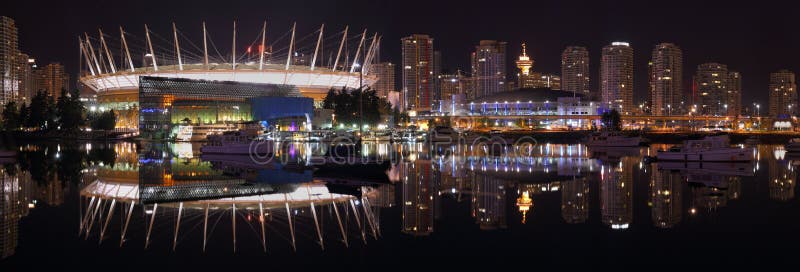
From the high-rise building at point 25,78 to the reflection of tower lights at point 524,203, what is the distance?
495 ft

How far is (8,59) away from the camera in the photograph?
13138 cm

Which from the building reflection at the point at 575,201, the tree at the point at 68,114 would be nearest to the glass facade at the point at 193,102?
the tree at the point at 68,114

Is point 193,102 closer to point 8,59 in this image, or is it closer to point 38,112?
point 38,112

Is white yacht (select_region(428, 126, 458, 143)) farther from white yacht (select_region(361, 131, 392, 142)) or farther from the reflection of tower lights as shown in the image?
the reflection of tower lights

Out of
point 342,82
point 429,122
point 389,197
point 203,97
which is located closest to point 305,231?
point 389,197

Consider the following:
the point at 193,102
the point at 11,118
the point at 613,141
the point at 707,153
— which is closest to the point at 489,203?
the point at 707,153

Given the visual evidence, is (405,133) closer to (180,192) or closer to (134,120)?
(134,120)

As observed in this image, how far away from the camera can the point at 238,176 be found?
2741 centimetres

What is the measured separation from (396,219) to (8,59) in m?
140

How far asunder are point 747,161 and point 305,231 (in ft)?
99.3

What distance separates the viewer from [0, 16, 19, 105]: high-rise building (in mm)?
→ 128875

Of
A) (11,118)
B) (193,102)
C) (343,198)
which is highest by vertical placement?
(193,102)

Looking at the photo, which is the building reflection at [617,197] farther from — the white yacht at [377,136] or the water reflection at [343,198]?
the white yacht at [377,136]

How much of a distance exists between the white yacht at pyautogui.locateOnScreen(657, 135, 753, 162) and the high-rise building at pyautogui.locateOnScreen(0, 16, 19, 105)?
428 ft
